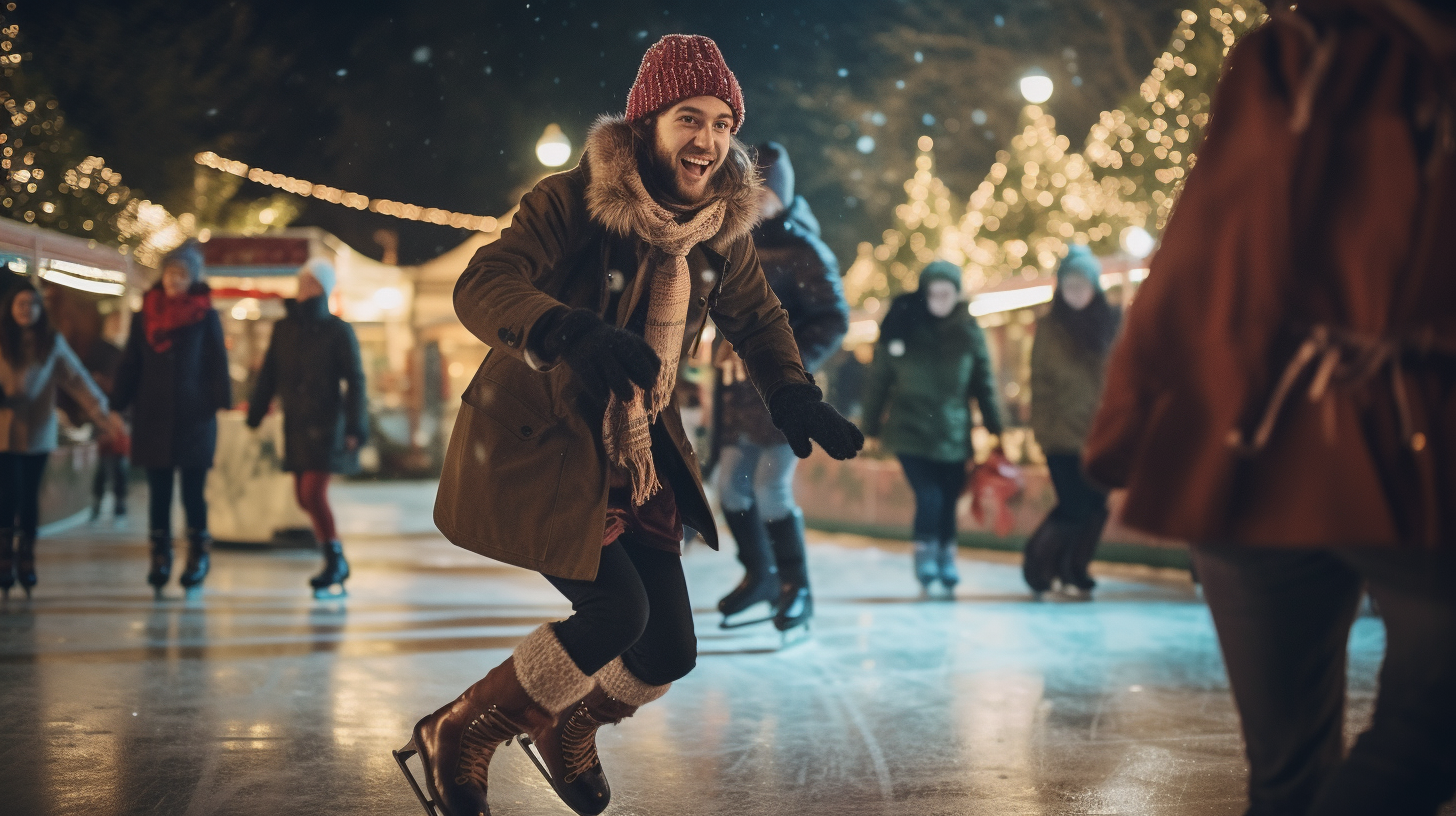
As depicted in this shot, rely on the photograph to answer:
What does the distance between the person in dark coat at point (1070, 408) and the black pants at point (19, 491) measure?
5473 mm

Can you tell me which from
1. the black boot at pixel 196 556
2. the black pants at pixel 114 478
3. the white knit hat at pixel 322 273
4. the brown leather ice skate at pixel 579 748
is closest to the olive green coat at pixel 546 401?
the brown leather ice skate at pixel 579 748

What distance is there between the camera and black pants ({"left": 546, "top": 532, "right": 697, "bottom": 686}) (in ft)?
10.1

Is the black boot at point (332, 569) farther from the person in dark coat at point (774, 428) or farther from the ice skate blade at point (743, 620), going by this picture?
the person in dark coat at point (774, 428)

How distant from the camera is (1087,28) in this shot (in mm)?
25016

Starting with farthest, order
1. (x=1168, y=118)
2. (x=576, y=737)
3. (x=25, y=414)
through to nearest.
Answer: (x=1168, y=118), (x=25, y=414), (x=576, y=737)

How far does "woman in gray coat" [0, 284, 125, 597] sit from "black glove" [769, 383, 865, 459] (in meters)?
5.74

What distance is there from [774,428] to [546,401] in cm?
335

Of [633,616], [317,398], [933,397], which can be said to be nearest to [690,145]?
[633,616]

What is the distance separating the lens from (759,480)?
265 inches

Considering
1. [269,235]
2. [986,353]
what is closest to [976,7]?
[269,235]

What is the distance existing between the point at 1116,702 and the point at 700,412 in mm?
6119

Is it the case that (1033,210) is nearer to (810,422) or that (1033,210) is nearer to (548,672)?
(810,422)

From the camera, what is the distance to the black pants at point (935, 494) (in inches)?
328

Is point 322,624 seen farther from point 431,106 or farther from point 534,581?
point 431,106
